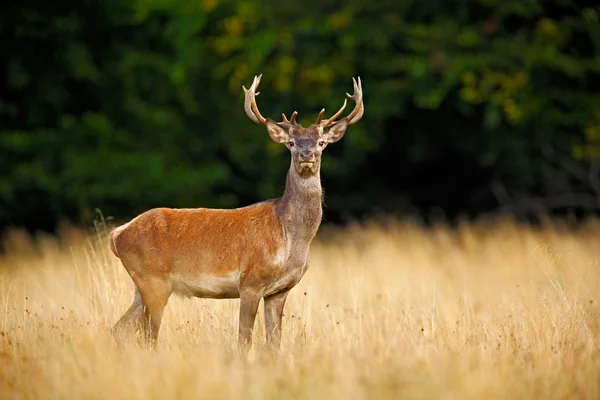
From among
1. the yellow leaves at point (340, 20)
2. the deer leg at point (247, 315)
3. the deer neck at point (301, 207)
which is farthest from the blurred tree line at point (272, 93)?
the deer leg at point (247, 315)

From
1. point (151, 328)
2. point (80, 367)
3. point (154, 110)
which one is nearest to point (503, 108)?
point (154, 110)

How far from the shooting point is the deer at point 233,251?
7270mm

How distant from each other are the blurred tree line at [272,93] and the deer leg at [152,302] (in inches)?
378

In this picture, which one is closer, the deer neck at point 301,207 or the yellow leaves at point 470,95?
the deer neck at point 301,207

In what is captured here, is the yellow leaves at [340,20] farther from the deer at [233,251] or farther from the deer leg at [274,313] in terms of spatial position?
the deer leg at [274,313]

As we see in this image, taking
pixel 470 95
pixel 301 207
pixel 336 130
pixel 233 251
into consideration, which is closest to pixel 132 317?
pixel 233 251

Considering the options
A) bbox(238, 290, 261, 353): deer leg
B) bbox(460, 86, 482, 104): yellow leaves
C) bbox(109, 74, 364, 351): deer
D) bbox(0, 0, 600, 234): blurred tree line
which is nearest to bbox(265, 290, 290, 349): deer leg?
bbox(109, 74, 364, 351): deer

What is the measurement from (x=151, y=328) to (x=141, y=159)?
1031cm

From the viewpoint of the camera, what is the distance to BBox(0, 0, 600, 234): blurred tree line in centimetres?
1686

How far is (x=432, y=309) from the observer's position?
7.93 metres

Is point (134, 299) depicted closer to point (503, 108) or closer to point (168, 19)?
point (503, 108)

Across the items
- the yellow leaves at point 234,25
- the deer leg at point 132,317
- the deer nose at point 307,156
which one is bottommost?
the deer leg at point 132,317

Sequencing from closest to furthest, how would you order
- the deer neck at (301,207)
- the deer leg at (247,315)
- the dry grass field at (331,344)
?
1. the dry grass field at (331,344)
2. the deer leg at (247,315)
3. the deer neck at (301,207)

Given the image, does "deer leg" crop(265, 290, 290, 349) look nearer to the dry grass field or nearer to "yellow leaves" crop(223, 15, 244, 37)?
the dry grass field
